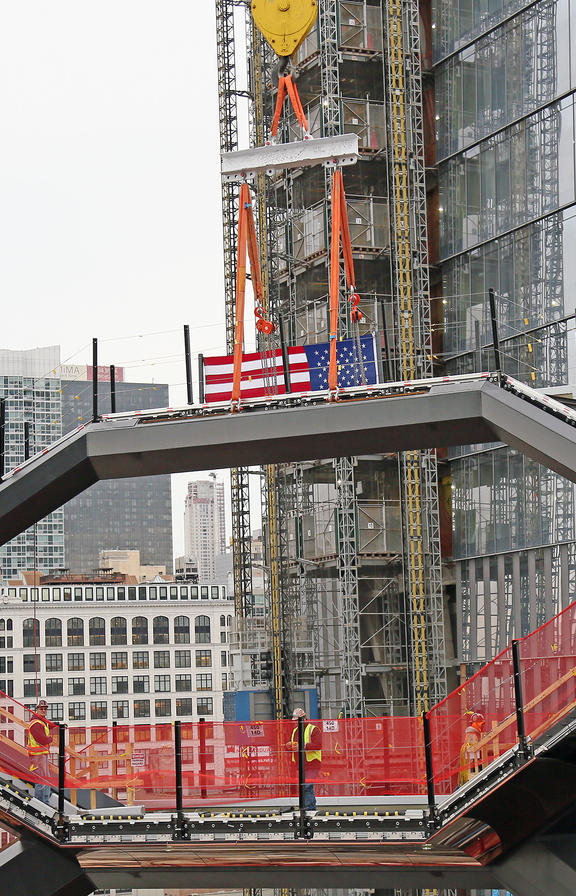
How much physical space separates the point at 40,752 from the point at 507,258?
90.0ft

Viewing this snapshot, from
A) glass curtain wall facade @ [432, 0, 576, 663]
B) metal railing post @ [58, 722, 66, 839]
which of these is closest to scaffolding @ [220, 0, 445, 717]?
glass curtain wall facade @ [432, 0, 576, 663]

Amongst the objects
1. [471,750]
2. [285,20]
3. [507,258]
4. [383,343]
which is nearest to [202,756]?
[471,750]

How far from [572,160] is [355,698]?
20.0 metres

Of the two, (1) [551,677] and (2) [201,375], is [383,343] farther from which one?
(1) [551,677]

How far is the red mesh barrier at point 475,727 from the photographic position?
19156mm

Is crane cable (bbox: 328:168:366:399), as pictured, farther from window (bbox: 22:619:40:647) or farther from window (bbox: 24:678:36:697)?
window (bbox: 22:619:40:647)

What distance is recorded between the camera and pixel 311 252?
51.3 meters

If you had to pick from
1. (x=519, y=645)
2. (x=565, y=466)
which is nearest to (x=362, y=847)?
(x=519, y=645)

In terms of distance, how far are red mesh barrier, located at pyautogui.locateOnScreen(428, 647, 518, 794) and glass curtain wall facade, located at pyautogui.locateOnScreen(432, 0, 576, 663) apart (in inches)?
813

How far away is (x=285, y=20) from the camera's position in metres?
23.2

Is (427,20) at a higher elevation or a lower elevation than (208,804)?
higher

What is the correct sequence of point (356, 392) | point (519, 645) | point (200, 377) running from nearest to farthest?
point (519, 645), point (356, 392), point (200, 377)

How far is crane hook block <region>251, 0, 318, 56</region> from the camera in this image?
2309cm

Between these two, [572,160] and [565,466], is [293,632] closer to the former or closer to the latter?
[572,160]
